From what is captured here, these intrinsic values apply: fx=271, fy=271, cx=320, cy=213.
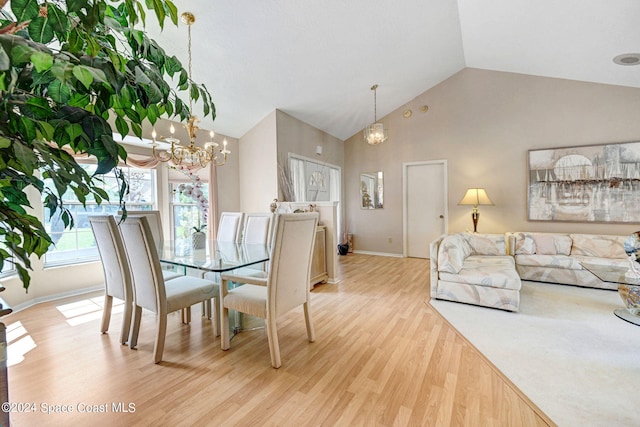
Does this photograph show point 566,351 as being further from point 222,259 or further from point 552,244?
point 222,259

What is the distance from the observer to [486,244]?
419cm

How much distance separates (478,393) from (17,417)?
2657 millimetres

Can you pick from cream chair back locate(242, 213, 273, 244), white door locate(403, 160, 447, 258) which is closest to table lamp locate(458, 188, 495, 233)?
white door locate(403, 160, 447, 258)

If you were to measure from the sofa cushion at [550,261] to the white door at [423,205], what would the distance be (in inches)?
62.4

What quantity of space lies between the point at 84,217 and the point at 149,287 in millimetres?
2924

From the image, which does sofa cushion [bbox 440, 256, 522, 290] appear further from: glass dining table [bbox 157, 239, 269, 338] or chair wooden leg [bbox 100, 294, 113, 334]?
chair wooden leg [bbox 100, 294, 113, 334]

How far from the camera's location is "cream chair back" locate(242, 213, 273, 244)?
335 centimetres

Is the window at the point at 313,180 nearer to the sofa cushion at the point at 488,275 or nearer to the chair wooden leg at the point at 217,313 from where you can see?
the sofa cushion at the point at 488,275

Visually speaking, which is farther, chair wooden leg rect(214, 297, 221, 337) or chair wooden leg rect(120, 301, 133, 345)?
chair wooden leg rect(214, 297, 221, 337)

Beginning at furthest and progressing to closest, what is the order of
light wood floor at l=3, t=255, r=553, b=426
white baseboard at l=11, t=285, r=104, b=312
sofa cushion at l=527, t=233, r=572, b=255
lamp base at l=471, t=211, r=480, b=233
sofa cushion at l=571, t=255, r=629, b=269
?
1. lamp base at l=471, t=211, r=480, b=233
2. sofa cushion at l=527, t=233, r=572, b=255
3. sofa cushion at l=571, t=255, r=629, b=269
4. white baseboard at l=11, t=285, r=104, b=312
5. light wood floor at l=3, t=255, r=553, b=426

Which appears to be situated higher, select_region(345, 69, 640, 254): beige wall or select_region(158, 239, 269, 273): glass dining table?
select_region(345, 69, 640, 254): beige wall

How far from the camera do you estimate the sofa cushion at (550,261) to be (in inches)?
143

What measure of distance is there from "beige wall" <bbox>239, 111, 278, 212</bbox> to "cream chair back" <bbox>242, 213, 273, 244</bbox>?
1085mm

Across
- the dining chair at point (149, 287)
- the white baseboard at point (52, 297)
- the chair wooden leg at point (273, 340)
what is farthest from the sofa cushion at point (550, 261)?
the white baseboard at point (52, 297)
